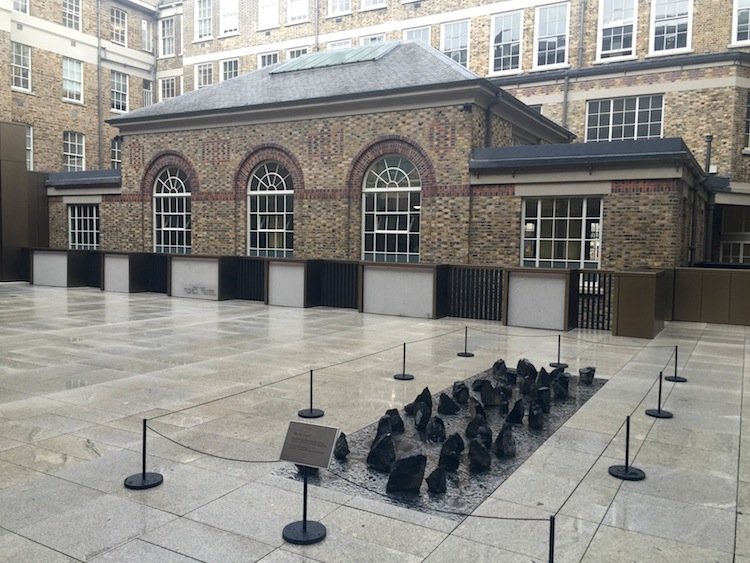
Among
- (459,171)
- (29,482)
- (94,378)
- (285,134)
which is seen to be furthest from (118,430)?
(285,134)

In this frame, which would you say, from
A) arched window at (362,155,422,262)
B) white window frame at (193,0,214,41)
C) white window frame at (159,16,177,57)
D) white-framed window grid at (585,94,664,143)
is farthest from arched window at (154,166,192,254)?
white window frame at (159,16,177,57)

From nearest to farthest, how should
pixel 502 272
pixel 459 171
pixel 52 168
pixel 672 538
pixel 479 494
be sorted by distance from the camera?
pixel 672 538, pixel 479 494, pixel 502 272, pixel 459 171, pixel 52 168

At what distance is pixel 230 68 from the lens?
3994 cm

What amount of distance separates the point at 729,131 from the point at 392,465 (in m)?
25.2

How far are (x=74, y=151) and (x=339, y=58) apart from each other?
19.3 m

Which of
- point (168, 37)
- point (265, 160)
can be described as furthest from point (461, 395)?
point (168, 37)

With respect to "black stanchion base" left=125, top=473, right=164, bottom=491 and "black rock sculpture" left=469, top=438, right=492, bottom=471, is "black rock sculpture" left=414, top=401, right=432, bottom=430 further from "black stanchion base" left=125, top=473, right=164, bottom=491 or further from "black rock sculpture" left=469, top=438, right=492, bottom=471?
"black stanchion base" left=125, top=473, right=164, bottom=491

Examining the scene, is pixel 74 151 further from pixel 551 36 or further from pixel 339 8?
pixel 551 36

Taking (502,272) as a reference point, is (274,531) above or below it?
below

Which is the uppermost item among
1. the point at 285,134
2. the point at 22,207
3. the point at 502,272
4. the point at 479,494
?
the point at 285,134

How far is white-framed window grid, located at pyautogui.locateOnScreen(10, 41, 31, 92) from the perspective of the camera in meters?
31.2

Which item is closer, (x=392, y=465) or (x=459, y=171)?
(x=392, y=465)

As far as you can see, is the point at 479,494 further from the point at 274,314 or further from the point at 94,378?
the point at 274,314

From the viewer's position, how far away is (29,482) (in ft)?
16.7
